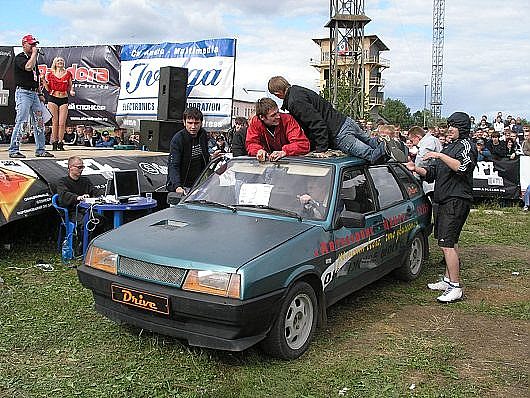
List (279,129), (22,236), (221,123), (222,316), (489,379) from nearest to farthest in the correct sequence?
(222,316), (489,379), (279,129), (22,236), (221,123)

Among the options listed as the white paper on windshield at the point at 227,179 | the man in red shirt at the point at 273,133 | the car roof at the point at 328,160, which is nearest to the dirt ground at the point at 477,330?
the car roof at the point at 328,160

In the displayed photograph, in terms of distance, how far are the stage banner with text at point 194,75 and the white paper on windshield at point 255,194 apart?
7619 millimetres

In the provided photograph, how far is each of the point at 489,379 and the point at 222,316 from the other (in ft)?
6.56

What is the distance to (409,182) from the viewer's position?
6.79 m

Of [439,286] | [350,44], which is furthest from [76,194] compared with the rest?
[350,44]

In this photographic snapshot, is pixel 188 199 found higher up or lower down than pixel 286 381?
higher up

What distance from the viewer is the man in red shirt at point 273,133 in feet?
18.4

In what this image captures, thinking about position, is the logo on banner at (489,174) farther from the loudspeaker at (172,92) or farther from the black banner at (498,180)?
the loudspeaker at (172,92)

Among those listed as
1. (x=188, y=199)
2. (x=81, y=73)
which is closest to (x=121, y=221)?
(x=188, y=199)

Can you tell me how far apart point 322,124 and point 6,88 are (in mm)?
11916

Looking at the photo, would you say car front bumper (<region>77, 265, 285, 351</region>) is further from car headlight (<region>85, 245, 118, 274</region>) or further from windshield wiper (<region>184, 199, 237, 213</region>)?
windshield wiper (<region>184, 199, 237, 213</region>)

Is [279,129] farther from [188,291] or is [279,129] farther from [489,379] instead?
[489,379]

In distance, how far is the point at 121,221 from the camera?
774 centimetres

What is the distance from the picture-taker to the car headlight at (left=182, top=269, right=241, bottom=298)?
152 inches
